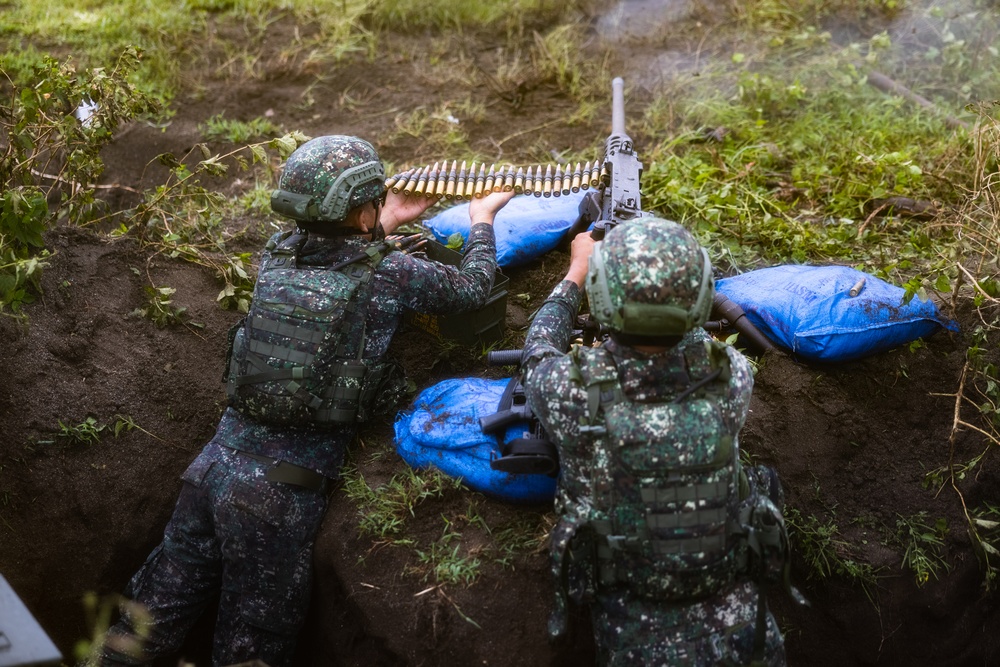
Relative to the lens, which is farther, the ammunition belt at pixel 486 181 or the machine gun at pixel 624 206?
the ammunition belt at pixel 486 181

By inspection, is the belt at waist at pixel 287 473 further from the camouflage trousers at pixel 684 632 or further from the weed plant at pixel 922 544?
the weed plant at pixel 922 544

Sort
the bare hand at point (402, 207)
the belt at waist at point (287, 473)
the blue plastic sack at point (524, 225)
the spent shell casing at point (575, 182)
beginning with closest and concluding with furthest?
the belt at waist at point (287, 473), the bare hand at point (402, 207), the spent shell casing at point (575, 182), the blue plastic sack at point (524, 225)

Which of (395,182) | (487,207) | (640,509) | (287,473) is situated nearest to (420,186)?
(395,182)

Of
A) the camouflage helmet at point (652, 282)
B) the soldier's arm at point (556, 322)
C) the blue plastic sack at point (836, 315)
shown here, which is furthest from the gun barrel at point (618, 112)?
the camouflage helmet at point (652, 282)

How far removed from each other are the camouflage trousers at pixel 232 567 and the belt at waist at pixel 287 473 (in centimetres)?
2

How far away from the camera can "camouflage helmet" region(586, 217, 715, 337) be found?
9.98 feet

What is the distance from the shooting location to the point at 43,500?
441cm

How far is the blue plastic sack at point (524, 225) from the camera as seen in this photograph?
5176mm

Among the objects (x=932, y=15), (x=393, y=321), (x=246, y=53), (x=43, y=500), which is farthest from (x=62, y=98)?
(x=932, y=15)

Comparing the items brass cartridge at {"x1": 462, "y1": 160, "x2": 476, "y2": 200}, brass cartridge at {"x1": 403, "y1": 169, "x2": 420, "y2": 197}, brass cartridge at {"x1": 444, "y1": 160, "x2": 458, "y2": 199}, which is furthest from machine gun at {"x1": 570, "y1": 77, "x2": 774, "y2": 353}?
brass cartridge at {"x1": 403, "y1": 169, "x2": 420, "y2": 197}

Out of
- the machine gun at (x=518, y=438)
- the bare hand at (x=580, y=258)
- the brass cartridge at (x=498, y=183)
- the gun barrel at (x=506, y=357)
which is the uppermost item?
the bare hand at (x=580, y=258)

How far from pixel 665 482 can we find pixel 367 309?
61.8 inches

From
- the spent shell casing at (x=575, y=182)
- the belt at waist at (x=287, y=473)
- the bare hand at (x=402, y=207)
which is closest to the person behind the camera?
the belt at waist at (x=287, y=473)

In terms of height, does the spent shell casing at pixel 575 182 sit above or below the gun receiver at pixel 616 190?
below
